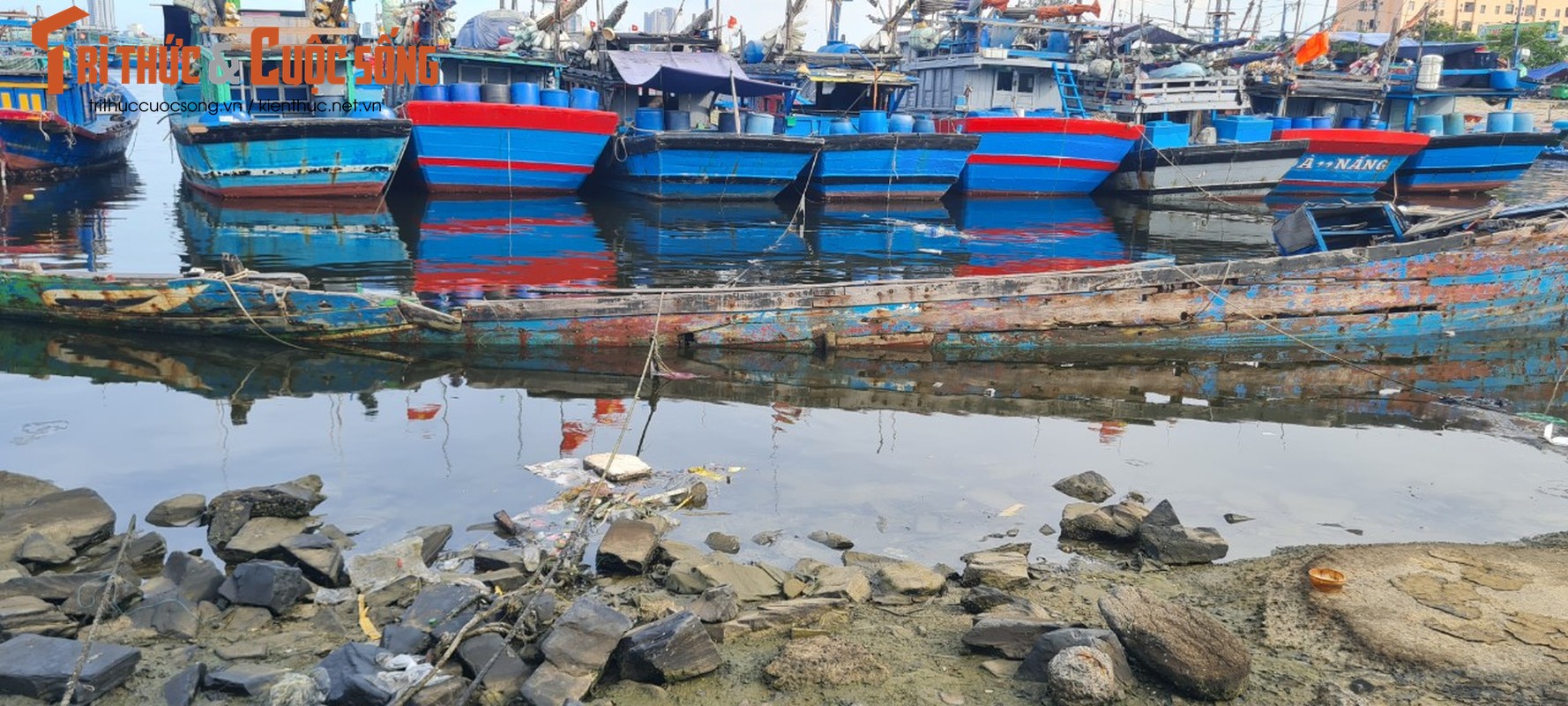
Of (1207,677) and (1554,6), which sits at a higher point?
(1554,6)

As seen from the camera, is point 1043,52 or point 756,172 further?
point 1043,52

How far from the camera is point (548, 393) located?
8891 millimetres

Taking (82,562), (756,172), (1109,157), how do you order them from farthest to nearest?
(1109,157) → (756,172) → (82,562)

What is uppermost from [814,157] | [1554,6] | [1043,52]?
[1554,6]

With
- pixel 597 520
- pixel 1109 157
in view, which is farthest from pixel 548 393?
pixel 1109 157

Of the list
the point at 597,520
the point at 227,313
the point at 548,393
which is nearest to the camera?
the point at 597,520

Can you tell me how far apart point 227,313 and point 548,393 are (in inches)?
121

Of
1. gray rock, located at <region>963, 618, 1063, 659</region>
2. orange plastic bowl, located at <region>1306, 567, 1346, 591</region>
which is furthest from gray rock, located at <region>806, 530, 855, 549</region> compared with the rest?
orange plastic bowl, located at <region>1306, 567, 1346, 591</region>

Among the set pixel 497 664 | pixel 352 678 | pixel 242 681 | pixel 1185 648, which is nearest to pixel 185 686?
pixel 242 681

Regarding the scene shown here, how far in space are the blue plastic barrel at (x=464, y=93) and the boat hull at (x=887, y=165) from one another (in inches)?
264

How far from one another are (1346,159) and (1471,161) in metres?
3.72

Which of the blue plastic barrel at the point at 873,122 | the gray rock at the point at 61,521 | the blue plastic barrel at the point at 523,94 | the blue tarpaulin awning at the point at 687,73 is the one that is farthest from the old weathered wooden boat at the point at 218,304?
the blue plastic barrel at the point at 873,122

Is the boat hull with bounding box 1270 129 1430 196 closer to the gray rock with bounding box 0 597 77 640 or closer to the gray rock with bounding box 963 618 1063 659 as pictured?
the gray rock with bounding box 963 618 1063 659

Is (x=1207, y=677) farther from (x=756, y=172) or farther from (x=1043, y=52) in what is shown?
(x=1043, y=52)
